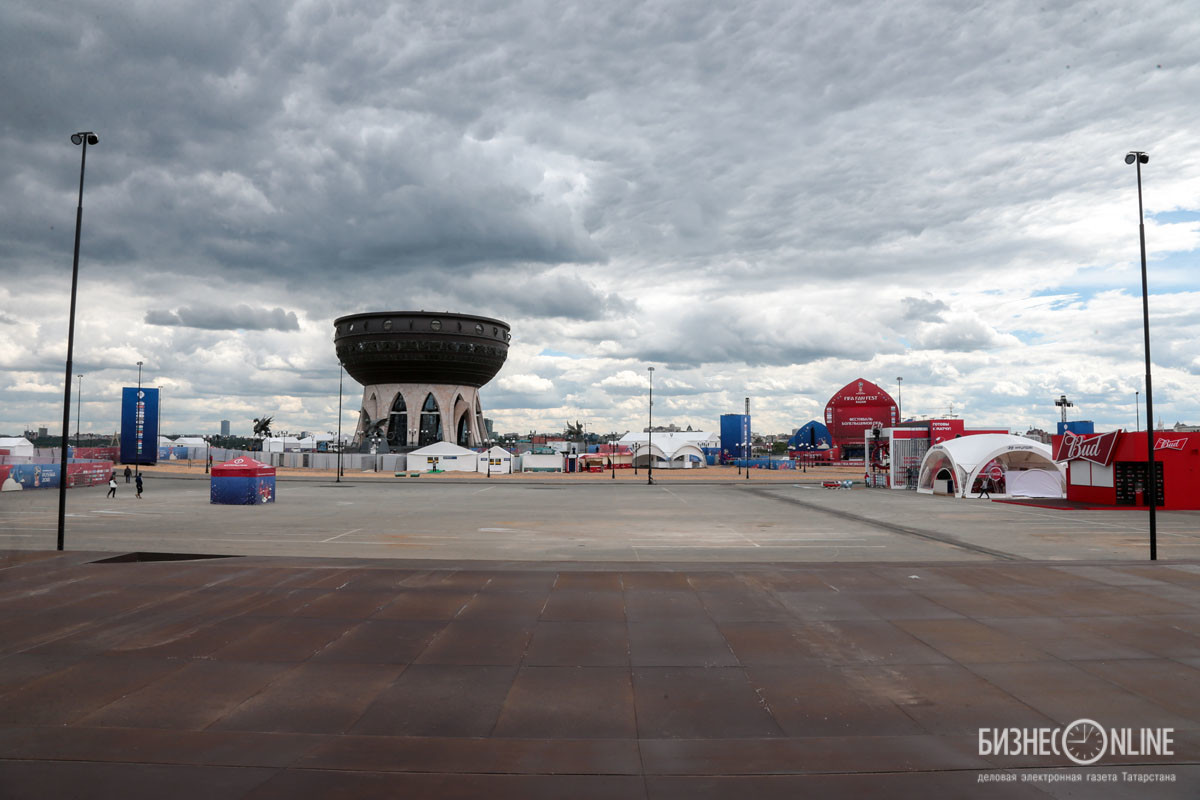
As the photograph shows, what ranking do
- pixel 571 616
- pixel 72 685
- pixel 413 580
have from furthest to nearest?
pixel 413 580 → pixel 571 616 → pixel 72 685

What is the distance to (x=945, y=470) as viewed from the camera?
43.6 m

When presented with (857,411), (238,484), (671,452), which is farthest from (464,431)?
(238,484)

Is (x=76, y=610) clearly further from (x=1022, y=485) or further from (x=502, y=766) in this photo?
(x=1022, y=485)

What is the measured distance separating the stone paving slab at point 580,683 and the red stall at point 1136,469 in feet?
79.5

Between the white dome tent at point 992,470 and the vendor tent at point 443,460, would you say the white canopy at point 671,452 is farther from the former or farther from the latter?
the white dome tent at point 992,470

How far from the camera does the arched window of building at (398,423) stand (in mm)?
117000

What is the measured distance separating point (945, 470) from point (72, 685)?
149 feet

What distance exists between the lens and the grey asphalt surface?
1884cm

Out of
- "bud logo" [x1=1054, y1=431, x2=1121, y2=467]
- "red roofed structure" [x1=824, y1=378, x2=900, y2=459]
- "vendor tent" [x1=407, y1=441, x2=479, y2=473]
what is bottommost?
"vendor tent" [x1=407, y1=441, x2=479, y2=473]

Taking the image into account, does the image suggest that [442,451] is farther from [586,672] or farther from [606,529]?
[586,672]

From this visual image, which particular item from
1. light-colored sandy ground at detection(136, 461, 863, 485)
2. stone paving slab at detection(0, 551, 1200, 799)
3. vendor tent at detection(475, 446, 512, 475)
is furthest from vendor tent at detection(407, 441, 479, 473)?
stone paving slab at detection(0, 551, 1200, 799)

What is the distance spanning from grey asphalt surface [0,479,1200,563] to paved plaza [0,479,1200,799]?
2.79 ft

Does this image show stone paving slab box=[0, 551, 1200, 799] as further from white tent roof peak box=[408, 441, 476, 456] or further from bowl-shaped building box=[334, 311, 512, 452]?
bowl-shaped building box=[334, 311, 512, 452]

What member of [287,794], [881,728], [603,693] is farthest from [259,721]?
[881,728]
